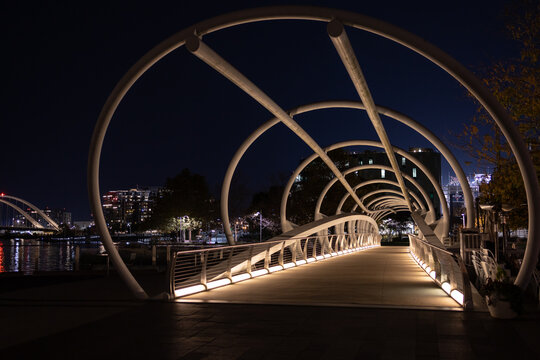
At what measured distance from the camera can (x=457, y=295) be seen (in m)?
9.09

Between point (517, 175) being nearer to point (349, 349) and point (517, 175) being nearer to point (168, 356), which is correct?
point (349, 349)

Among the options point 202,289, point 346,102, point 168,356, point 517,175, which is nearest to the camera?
point 168,356

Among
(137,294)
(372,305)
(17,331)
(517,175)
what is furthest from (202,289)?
(517,175)

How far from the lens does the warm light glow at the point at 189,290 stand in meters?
9.55

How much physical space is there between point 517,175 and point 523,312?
523 cm

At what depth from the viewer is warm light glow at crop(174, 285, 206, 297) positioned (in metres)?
9.55

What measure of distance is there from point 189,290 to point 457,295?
484 cm

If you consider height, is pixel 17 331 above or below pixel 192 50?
below

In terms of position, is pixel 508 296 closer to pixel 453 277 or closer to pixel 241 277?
pixel 453 277

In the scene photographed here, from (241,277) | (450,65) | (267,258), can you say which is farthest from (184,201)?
(450,65)

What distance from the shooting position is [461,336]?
6035 millimetres

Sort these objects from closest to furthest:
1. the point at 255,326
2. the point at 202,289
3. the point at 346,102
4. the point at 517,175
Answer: the point at 255,326 → the point at 202,289 → the point at 517,175 → the point at 346,102

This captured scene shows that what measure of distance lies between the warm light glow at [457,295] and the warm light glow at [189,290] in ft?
15.4

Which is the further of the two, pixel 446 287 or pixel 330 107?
pixel 330 107
